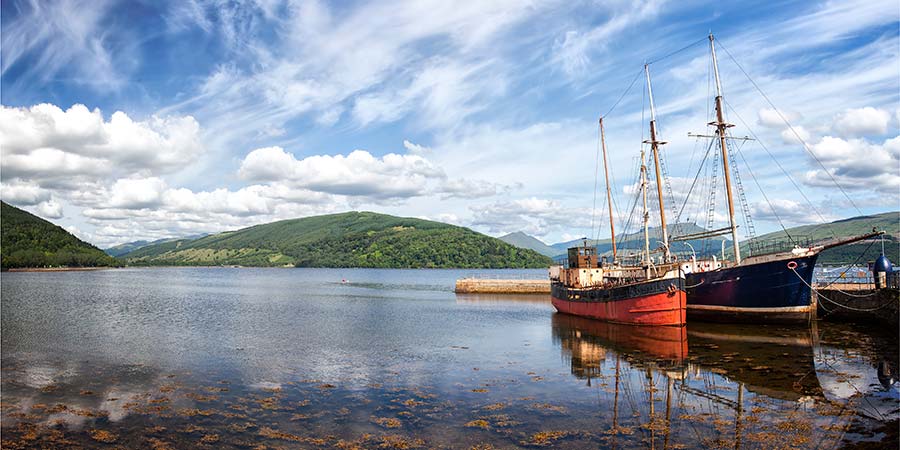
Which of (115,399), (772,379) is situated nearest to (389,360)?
(115,399)

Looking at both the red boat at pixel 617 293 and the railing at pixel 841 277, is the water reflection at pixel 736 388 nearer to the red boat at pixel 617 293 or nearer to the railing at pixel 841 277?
the red boat at pixel 617 293

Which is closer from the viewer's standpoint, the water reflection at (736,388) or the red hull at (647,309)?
the water reflection at (736,388)

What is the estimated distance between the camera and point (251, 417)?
1964 centimetres

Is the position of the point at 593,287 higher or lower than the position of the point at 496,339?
higher

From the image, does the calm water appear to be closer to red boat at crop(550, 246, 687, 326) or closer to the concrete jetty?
red boat at crop(550, 246, 687, 326)

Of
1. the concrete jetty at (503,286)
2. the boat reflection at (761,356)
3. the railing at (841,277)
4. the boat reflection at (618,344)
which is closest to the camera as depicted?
the boat reflection at (761,356)

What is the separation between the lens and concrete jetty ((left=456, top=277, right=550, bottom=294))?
303ft

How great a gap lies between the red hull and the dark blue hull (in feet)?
13.7

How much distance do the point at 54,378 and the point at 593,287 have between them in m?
42.5

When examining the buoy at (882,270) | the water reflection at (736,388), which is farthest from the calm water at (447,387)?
the buoy at (882,270)

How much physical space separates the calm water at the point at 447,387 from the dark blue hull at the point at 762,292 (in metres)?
1.54

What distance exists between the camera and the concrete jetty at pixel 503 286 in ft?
303

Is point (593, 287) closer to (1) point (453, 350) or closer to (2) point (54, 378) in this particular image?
(1) point (453, 350)

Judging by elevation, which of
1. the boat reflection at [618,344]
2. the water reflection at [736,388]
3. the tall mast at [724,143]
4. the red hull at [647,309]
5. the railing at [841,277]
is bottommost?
the boat reflection at [618,344]
